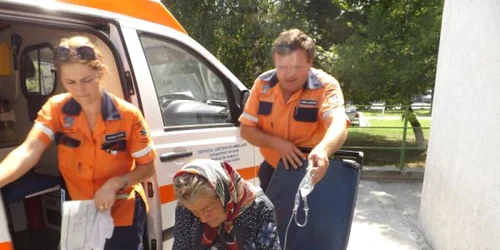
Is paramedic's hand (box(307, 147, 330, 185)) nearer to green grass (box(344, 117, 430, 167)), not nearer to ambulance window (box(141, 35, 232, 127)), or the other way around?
ambulance window (box(141, 35, 232, 127))

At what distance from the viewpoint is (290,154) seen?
6.75ft

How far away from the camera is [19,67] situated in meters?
2.91

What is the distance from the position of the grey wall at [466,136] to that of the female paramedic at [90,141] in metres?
2.42

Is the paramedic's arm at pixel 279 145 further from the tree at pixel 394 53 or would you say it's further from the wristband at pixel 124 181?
the tree at pixel 394 53

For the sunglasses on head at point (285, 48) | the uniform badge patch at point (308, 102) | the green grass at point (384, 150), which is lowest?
the green grass at point (384, 150)

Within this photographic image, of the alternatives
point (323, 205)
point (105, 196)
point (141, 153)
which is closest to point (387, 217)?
point (323, 205)

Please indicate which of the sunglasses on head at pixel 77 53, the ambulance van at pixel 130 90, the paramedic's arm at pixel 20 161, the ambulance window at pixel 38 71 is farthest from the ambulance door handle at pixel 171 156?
the ambulance window at pixel 38 71

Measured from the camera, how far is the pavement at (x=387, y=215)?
3988 mm

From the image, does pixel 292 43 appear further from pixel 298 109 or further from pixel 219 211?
pixel 219 211

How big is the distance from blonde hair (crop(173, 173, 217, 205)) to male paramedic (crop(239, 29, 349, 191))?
67cm

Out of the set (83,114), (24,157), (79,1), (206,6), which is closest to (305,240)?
(83,114)

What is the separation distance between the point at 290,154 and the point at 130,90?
0.99 m

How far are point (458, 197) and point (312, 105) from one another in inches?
78.2

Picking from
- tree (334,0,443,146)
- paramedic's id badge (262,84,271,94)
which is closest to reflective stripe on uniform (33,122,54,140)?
paramedic's id badge (262,84,271,94)
